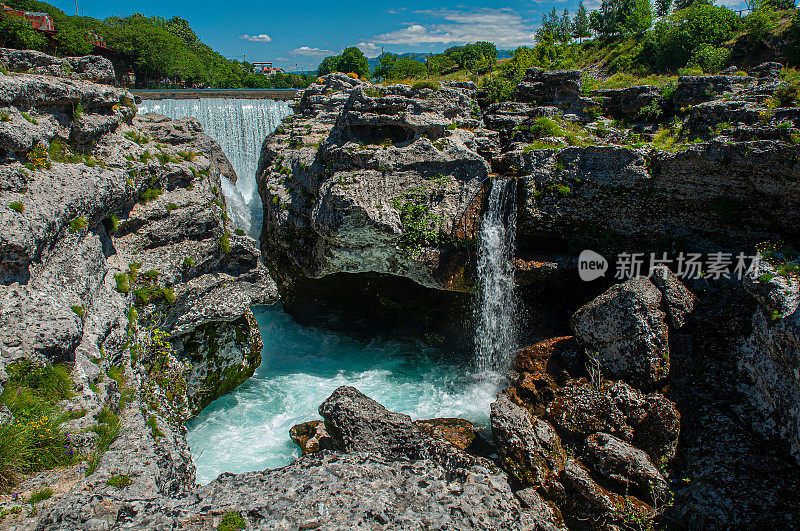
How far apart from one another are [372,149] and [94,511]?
13.7 metres

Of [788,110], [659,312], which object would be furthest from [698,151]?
[659,312]

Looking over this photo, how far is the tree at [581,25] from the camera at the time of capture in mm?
55481

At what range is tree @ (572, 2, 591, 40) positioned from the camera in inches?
2184

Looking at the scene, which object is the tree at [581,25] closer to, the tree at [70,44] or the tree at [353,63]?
the tree at [353,63]

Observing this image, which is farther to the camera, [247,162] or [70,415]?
[247,162]

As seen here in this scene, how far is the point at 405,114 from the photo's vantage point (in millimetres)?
17406

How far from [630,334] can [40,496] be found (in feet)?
44.3

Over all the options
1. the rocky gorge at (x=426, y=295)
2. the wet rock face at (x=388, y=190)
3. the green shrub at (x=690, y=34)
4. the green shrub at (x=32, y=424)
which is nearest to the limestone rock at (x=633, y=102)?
the rocky gorge at (x=426, y=295)

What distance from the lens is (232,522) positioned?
603cm

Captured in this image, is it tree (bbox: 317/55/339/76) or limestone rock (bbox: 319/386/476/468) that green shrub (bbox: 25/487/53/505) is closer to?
limestone rock (bbox: 319/386/476/468)

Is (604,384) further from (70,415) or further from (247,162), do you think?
(247,162)

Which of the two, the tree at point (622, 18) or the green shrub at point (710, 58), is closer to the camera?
the green shrub at point (710, 58)

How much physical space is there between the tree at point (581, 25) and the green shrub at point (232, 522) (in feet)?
202

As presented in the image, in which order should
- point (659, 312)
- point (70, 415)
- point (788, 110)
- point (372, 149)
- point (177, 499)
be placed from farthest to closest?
1. point (372, 149)
2. point (788, 110)
3. point (659, 312)
4. point (70, 415)
5. point (177, 499)
